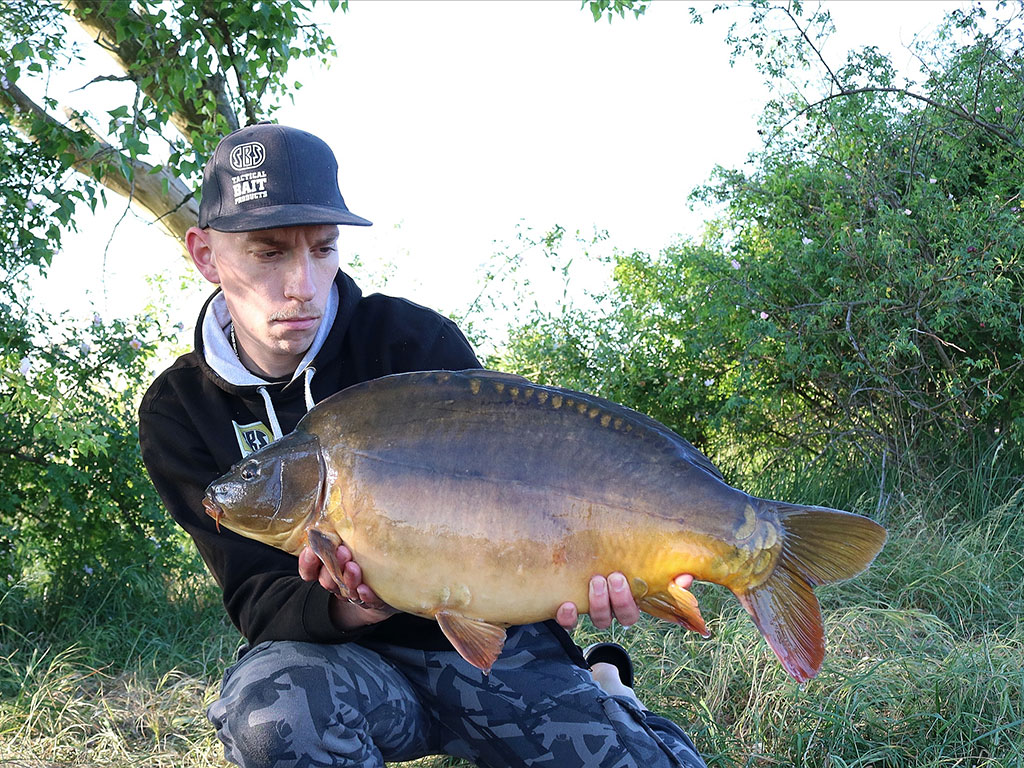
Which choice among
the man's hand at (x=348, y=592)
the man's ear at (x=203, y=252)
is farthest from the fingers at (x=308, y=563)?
the man's ear at (x=203, y=252)

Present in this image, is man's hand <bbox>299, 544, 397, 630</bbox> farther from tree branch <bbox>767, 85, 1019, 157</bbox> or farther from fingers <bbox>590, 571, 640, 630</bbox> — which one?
tree branch <bbox>767, 85, 1019, 157</bbox>

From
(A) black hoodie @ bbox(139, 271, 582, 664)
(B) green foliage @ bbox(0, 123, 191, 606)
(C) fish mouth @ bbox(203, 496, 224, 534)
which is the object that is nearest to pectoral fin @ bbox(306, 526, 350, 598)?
(C) fish mouth @ bbox(203, 496, 224, 534)

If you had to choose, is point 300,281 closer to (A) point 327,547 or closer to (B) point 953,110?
(A) point 327,547

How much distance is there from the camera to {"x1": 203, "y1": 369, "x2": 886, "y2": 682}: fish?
1.65m

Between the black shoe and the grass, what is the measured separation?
281 millimetres

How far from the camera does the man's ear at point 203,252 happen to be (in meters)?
2.26

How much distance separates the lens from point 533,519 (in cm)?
167

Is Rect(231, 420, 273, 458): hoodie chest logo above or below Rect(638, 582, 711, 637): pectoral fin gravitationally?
above

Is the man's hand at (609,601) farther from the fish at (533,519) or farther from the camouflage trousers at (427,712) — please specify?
the camouflage trousers at (427,712)

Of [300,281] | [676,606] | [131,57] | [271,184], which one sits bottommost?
[676,606]

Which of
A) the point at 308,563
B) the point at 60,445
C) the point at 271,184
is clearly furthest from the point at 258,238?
the point at 60,445

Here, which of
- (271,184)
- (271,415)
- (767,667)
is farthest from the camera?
(767,667)

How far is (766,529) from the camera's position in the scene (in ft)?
5.42

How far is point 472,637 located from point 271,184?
1018mm
